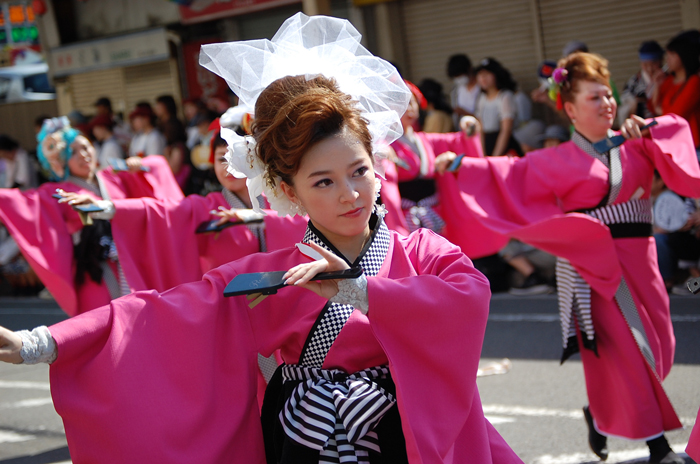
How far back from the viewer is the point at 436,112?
8086 millimetres

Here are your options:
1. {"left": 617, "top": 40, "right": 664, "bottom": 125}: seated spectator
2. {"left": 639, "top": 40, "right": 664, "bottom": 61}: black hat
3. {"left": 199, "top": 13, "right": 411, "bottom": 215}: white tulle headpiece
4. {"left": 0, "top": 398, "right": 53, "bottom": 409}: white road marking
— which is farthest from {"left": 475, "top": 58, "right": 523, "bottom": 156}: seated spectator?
{"left": 199, "top": 13, "right": 411, "bottom": 215}: white tulle headpiece

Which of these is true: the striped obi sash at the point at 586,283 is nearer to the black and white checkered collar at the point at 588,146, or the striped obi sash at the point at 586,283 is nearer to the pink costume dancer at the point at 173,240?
the black and white checkered collar at the point at 588,146

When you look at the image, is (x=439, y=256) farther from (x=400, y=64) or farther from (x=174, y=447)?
(x=400, y=64)

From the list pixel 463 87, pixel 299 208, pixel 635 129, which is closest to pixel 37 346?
pixel 299 208

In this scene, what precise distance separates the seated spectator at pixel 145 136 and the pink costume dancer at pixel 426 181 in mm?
4582

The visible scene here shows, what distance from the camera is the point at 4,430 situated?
15.8 feet

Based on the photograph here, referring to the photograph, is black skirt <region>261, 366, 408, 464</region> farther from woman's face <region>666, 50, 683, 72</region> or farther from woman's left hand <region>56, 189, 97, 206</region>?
woman's face <region>666, 50, 683, 72</region>

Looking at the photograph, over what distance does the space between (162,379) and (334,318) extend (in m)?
0.44

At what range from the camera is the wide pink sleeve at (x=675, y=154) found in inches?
131

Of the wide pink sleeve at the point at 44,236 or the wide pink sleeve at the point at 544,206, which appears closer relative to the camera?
the wide pink sleeve at the point at 544,206

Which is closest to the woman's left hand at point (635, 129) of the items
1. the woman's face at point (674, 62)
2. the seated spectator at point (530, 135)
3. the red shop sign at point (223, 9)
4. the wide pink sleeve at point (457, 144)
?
the wide pink sleeve at point (457, 144)

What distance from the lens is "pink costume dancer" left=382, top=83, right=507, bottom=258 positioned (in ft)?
14.4

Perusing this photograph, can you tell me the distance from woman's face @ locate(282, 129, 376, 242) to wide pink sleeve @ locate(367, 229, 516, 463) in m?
0.24

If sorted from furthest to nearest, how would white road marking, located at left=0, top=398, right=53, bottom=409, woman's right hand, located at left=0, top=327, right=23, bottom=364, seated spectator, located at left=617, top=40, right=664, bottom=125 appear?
seated spectator, located at left=617, top=40, right=664, bottom=125
white road marking, located at left=0, top=398, right=53, bottom=409
woman's right hand, located at left=0, top=327, right=23, bottom=364
